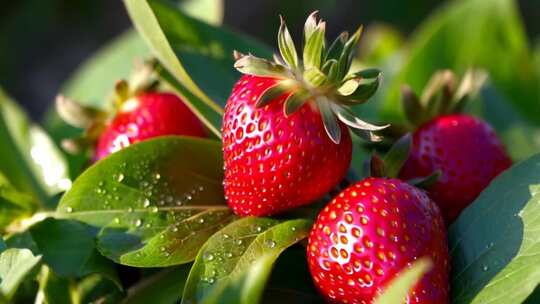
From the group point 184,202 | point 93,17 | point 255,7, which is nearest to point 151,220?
point 184,202

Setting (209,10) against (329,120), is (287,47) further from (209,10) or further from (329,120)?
(209,10)

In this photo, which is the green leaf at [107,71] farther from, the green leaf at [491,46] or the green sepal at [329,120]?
the green sepal at [329,120]

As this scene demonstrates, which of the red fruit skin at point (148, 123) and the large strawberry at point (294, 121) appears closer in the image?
the large strawberry at point (294, 121)

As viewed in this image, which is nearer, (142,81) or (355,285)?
(355,285)

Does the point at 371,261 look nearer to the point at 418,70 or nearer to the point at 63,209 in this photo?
the point at 63,209

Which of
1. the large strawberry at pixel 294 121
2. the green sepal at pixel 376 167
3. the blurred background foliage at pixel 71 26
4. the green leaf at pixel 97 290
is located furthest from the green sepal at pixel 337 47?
the blurred background foliage at pixel 71 26

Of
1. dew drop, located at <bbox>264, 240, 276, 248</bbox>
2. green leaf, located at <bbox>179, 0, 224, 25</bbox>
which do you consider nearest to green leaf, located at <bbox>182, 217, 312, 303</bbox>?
dew drop, located at <bbox>264, 240, 276, 248</bbox>

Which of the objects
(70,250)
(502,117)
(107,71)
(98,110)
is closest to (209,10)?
(107,71)
